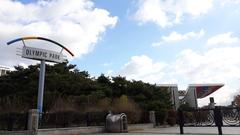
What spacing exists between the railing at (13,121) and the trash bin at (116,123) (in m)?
5.90

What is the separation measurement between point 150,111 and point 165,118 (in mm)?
2148

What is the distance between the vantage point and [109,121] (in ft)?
70.3

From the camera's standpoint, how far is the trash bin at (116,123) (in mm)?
20844

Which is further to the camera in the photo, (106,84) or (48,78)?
(106,84)

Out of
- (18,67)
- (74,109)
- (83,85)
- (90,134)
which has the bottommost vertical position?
(90,134)

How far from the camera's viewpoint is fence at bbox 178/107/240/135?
14.3 m

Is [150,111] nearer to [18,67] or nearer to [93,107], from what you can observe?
[93,107]

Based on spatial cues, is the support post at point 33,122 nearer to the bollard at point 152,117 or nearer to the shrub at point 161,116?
the bollard at point 152,117

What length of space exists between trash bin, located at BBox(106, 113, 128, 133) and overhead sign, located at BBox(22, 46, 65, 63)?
19.1ft

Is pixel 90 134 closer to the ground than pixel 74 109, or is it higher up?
closer to the ground

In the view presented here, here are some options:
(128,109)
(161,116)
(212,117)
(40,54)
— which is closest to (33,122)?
(40,54)

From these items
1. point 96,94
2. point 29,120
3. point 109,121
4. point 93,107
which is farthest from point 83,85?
point 29,120

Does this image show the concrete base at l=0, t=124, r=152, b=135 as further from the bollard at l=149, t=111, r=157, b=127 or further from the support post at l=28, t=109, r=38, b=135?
the bollard at l=149, t=111, r=157, b=127

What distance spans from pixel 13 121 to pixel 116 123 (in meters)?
6.42
